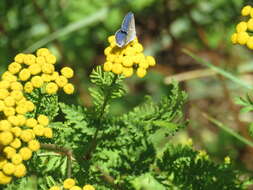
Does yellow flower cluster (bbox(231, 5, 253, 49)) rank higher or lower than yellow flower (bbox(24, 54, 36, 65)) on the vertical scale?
higher

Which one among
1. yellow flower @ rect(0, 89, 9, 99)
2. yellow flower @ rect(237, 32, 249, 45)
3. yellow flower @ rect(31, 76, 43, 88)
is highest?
yellow flower @ rect(237, 32, 249, 45)

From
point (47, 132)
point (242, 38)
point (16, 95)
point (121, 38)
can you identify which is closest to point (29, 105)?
point (16, 95)

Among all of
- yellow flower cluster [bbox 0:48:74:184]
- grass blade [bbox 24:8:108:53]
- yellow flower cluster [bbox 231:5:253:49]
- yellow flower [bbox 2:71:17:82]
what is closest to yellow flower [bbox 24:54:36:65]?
yellow flower cluster [bbox 0:48:74:184]

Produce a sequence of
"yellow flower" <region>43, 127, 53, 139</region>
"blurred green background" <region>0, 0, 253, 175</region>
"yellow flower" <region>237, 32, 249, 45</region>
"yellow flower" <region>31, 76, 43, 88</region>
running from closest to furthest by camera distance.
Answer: "yellow flower" <region>43, 127, 53, 139</region>
"yellow flower" <region>31, 76, 43, 88</region>
"yellow flower" <region>237, 32, 249, 45</region>
"blurred green background" <region>0, 0, 253, 175</region>

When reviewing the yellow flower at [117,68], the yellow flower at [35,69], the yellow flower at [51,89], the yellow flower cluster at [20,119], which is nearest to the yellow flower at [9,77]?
the yellow flower cluster at [20,119]

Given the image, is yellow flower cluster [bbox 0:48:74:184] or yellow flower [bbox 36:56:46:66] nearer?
yellow flower cluster [bbox 0:48:74:184]

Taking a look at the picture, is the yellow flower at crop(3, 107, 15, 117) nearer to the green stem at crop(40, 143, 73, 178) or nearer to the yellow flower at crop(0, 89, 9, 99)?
the yellow flower at crop(0, 89, 9, 99)

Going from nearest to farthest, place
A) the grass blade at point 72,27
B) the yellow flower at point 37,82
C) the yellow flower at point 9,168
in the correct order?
the yellow flower at point 9,168 < the yellow flower at point 37,82 < the grass blade at point 72,27

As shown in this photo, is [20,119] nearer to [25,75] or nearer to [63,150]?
[25,75]

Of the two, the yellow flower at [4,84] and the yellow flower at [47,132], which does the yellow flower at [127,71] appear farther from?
the yellow flower at [4,84]
